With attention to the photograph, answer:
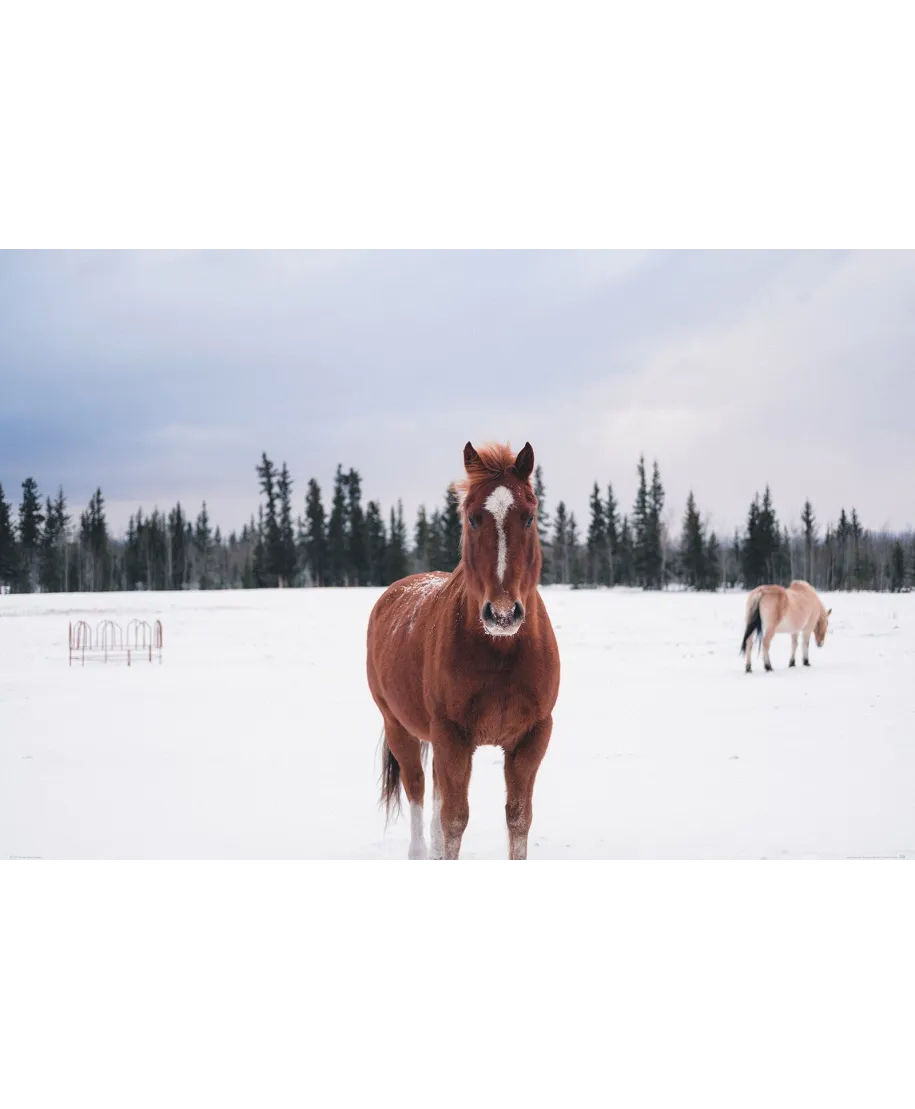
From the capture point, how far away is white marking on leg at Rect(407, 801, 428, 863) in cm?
316

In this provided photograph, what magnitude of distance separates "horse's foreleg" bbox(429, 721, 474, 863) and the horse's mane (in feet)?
2.51

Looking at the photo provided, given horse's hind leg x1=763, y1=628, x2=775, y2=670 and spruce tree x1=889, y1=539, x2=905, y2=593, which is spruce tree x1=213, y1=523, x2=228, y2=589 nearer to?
horse's hind leg x1=763, y1=628, x2=775, y2=670

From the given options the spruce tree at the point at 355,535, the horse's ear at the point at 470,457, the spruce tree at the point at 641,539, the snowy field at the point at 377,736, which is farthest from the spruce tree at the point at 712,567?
the horse's ear at the point at 470,457

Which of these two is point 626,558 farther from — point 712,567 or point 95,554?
point 95,554

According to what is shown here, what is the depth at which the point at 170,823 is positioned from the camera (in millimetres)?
3660

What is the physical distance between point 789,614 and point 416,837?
2.92 metres

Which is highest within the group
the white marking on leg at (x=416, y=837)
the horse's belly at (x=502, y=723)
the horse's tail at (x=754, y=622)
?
the horse's tail at (x=754, y=622)

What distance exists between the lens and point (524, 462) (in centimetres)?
243

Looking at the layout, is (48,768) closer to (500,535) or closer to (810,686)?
(500,535)

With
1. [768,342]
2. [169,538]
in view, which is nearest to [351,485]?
[169,538]

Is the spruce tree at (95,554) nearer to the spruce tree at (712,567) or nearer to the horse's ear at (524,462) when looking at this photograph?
the horse's ear at (524,462)

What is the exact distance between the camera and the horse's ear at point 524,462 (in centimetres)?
242

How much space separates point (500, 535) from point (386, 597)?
135 cm

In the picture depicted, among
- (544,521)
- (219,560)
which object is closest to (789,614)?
(544,521)
